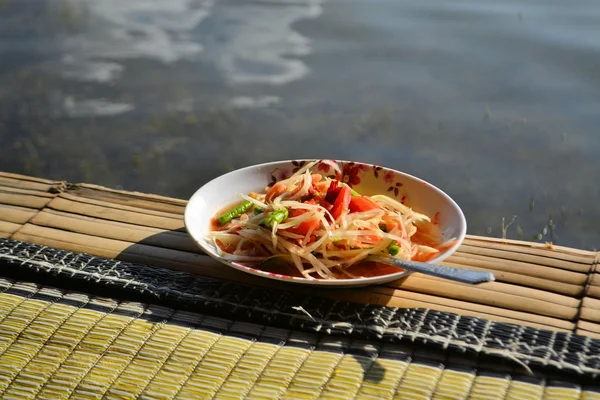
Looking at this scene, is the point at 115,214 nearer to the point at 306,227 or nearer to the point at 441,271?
the point at 306,227

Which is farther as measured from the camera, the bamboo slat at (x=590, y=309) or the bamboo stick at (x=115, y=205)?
the bamboo stick at (x=115, y=205)

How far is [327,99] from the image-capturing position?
11.9 ft

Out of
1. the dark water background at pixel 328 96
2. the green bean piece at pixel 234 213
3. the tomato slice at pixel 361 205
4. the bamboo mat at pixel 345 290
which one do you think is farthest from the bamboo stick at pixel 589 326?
the dark water background at pixel 328 96

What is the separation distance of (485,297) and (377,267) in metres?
0.24

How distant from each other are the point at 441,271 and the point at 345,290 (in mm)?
249

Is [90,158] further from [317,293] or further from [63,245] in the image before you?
[317,293]

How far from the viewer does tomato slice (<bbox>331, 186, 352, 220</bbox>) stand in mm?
1592

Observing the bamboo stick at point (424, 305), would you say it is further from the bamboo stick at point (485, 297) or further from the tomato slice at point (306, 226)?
the tomato slice at point (306, 226)

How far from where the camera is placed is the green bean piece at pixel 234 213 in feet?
5.54

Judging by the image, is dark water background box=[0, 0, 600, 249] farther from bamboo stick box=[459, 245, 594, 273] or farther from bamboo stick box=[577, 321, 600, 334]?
bamboo stick box=[577, 321, 600, 334]

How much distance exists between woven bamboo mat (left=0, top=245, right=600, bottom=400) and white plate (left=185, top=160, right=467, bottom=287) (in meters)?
0.14

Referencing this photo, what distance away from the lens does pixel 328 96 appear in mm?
3645

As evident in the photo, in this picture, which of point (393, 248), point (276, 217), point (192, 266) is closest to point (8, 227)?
point (192, 266)

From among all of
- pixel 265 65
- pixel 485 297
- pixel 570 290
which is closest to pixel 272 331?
pixel 485 297
